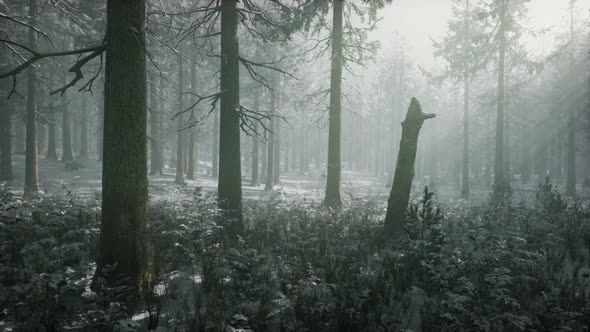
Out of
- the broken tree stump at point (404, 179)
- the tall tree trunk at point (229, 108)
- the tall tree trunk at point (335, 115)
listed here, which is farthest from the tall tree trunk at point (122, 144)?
the tall tree trunk at point (335, 115)

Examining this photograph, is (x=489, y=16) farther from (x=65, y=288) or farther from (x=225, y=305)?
(x=65, y=288)

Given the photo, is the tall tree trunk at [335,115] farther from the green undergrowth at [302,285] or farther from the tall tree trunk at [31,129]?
the tall tree trunk at [31,129]

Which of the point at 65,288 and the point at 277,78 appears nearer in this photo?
the point at 65,288

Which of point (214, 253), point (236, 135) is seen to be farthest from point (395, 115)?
point (214, 253)

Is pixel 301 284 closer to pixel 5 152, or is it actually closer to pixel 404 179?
pixel 404 179

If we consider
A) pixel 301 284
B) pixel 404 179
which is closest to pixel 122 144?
pixel 301 284

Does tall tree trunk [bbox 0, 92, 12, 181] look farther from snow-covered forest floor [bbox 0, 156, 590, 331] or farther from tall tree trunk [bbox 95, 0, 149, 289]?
tall tree trunk [bbox 95, 0, 149, 289]

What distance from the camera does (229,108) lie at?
792 centimetres

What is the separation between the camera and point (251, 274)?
534cm

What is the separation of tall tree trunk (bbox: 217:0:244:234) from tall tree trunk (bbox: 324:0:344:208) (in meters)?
5.74

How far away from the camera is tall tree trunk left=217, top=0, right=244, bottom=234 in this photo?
310 inches

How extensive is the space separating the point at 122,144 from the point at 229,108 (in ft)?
11.3

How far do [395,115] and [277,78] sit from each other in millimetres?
16102

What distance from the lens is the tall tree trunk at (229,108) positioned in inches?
310
